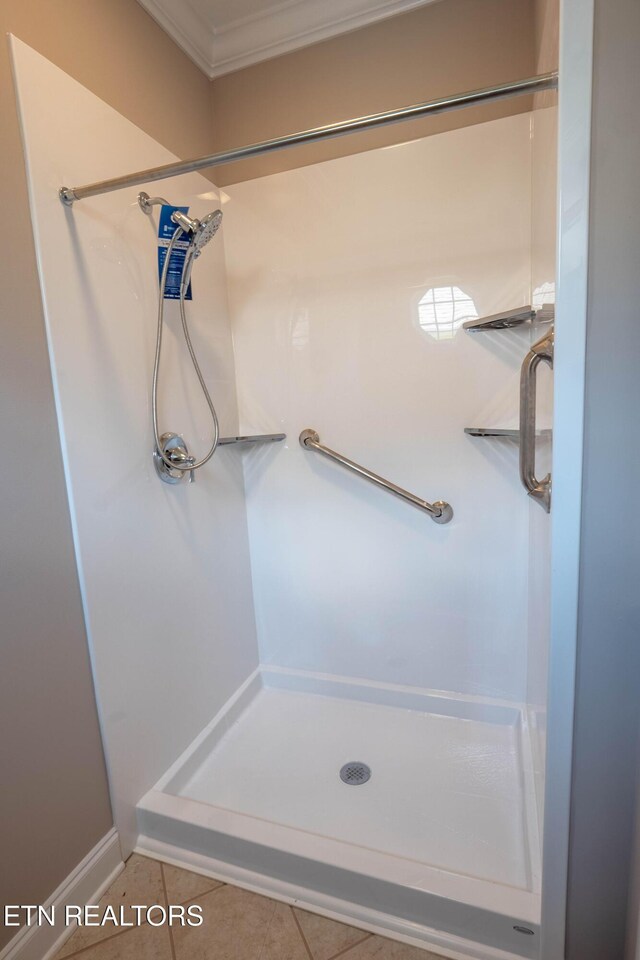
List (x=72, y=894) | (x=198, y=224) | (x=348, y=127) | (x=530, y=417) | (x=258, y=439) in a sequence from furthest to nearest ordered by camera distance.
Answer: (x=258, y=439) < (x=198, y=224) < (x=72, y=894) < (x=530, y=417) < (x=348, y=127)

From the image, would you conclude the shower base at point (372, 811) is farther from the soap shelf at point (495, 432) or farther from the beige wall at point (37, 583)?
the soap shelf at point (495, 432)

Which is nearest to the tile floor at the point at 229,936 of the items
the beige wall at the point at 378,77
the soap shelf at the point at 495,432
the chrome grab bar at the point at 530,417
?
the chrome grab bar at the point at 530,417

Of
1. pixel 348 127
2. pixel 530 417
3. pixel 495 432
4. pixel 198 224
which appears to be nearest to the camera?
pixel 348 127

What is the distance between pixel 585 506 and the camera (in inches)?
32.6

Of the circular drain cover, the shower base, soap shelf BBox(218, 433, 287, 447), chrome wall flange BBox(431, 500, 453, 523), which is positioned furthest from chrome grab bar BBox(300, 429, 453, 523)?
the circular drain cover

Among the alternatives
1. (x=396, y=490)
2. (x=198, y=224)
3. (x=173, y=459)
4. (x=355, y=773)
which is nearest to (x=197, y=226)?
(x=198, y=224)

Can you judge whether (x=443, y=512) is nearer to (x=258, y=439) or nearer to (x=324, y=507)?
(x=324, y=507)

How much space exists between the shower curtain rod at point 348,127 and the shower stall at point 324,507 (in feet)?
0.12

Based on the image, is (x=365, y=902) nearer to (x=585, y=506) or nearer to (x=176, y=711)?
(x=176, y=711)

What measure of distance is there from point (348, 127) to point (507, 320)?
0.74 meters

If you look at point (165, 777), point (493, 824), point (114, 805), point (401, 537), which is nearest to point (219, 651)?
point (165, 777)

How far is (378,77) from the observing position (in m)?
1.62

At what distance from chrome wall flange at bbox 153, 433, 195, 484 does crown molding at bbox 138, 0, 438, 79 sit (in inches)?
52.4

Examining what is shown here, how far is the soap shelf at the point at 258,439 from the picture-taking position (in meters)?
1.84
